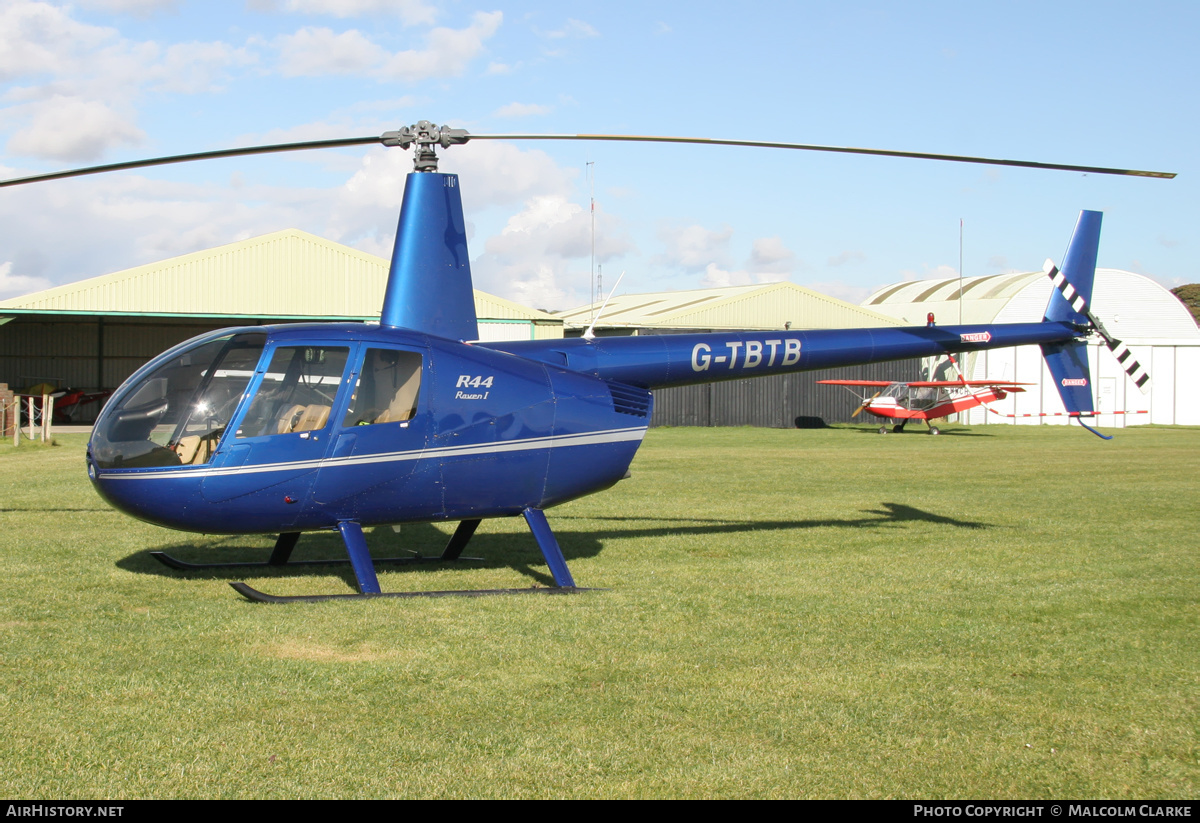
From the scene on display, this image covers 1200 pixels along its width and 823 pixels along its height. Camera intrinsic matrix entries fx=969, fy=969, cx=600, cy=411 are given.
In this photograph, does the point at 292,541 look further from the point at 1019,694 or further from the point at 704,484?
the point at 704,484

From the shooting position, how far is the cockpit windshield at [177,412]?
7047mm

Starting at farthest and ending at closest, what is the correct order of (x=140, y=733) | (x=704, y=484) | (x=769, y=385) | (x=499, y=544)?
(x=769, y=385), (x=704, y=484), (x=499, y=544), (x=140, y=733)

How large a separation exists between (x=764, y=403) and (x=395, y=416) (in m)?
31.0

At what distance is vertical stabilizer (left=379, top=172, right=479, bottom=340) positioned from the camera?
8328 millimetres

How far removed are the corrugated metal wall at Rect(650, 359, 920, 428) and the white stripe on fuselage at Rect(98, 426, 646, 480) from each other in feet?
87.5

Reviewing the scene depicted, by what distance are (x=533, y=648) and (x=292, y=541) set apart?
3604mm

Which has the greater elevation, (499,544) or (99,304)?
(99,304)

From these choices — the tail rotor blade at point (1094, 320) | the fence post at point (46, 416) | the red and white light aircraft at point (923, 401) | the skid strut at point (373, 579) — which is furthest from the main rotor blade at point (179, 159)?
the red and white light aircraft at point (923, 401)

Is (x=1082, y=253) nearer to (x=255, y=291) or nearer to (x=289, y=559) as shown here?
(x=289, y=559)

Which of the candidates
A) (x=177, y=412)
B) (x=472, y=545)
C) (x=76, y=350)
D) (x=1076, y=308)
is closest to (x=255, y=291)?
(x=76, y=350)

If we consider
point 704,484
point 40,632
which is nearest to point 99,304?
point 704,484

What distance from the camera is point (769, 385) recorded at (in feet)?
124

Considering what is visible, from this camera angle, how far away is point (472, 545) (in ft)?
33.2

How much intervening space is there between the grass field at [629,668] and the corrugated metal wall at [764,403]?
24.8 m
